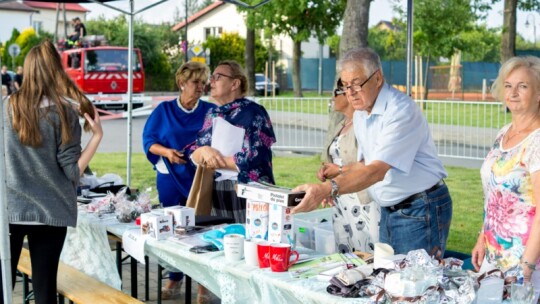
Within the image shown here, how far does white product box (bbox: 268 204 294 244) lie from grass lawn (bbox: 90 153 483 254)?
12.0 feet

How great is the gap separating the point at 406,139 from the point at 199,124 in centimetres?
215

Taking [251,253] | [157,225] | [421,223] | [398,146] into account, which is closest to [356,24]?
[157,225]

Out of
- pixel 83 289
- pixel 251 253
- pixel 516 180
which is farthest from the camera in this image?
pixel 83 289

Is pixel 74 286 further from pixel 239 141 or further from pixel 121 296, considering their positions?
pixel 239 141

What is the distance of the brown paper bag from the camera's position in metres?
4.50

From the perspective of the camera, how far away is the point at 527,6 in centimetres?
1962

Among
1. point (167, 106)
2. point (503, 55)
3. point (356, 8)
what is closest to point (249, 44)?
point (503, 55)

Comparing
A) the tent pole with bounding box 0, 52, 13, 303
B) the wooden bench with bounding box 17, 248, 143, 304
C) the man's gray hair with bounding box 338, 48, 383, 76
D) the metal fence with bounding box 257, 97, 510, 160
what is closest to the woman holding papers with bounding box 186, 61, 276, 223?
the wooden bench with bounding box 17, 248, 143, 304

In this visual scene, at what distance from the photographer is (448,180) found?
10523 mm

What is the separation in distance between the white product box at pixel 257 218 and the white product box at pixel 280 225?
0.05m

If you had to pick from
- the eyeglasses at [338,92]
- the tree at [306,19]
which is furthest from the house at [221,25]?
the eyeglasses at [338,92]

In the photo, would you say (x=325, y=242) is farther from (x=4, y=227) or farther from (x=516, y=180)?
(x=4, y=227)

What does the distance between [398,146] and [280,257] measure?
2.28 ft

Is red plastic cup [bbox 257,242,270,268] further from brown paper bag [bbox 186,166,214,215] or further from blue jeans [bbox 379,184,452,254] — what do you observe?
brown paper bag [bbox 186,166,214,215]
